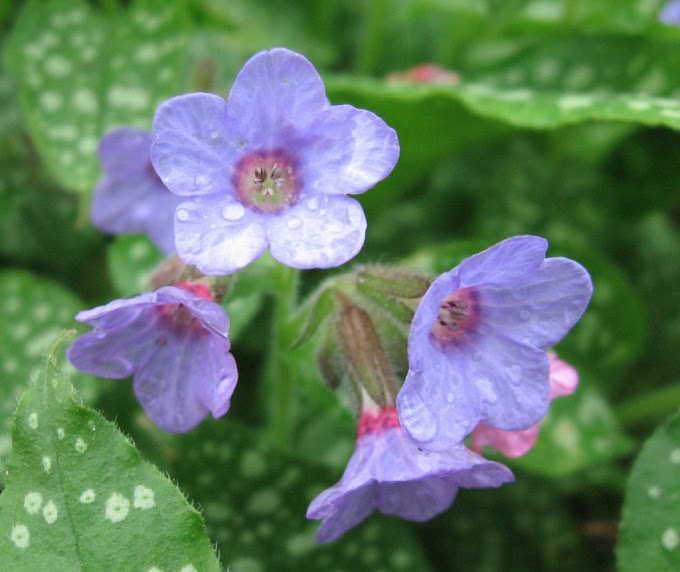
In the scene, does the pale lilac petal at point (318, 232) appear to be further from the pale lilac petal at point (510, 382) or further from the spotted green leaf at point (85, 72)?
the spotted green leaf at point (85, 72)

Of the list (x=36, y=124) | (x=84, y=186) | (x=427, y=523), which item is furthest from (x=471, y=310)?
(x=36, y=124)

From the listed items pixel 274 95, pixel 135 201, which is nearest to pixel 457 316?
pixel 274 95

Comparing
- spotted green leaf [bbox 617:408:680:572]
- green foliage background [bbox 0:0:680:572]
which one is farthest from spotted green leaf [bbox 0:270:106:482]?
spotted green leaf [bbox 617:408:680:572]

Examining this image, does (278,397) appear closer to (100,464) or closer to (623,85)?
(100,464)

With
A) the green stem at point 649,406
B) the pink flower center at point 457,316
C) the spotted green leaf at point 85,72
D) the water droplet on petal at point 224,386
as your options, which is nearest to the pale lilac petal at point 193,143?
the water droplet on petal at point 224,386

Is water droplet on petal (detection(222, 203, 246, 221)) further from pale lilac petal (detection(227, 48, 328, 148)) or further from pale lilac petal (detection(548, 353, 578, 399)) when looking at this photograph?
pale lilac petal (detection(548, 353, 578, 399))

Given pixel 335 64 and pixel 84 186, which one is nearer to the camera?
pixel 84 186

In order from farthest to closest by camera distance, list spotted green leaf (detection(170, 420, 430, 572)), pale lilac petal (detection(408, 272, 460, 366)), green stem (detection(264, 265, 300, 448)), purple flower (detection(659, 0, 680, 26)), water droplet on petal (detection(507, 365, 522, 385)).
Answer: purple flower (detection(659, 0, 680, 26)) → spotted green leaf (detection(170, 420, 430, 572)) → green stem (detection(264, 265, 300, 448)) → water droplet on petal (detection(507, 365, 522, 385)) → pale lilac petal (detection(408, 272, 460, 366))
